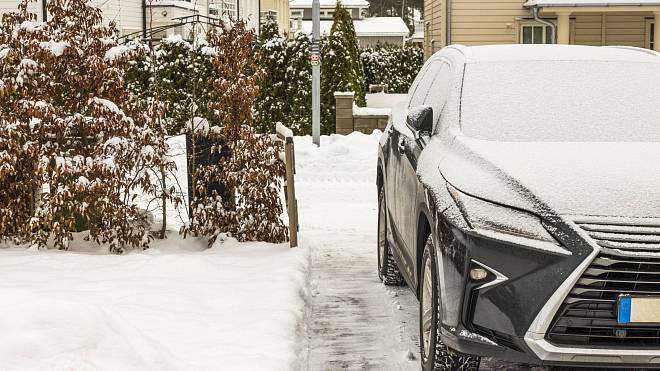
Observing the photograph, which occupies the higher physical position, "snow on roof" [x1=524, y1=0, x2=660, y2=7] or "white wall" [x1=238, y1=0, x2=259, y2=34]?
"white wall" [x1=238, y1=0, x2=259, y2=34]

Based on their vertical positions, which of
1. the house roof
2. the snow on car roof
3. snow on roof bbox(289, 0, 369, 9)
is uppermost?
snow on roof bbox(289, 0, 369, 9)

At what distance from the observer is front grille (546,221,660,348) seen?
4.17 meters

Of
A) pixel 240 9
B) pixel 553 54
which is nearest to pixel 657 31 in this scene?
pixel 553 54

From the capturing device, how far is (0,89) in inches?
319

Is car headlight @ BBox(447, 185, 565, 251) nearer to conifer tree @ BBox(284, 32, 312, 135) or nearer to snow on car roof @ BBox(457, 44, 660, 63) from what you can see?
snow on car roof @ BBox(457, 44, 660, 63)

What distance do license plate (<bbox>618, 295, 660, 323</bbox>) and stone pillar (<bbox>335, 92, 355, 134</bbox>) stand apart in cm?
1500

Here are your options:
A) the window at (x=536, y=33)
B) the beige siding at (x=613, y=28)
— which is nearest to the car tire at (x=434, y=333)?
the window at (x=536, y=33)

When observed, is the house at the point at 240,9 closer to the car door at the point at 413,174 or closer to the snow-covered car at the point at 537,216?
the car door at the point at 413,174

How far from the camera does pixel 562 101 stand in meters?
5.67

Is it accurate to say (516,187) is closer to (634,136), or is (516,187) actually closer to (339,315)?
(634,136)

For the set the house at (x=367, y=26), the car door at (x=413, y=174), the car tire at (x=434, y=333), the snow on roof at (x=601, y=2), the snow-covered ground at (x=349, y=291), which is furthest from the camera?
the house at (x=367, y=26)

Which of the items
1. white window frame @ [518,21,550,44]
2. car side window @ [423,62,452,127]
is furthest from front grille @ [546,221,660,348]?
white window frame @ [518,21,550,44]

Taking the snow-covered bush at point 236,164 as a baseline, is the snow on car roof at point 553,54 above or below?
above

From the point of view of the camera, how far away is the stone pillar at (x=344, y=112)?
19.1m
